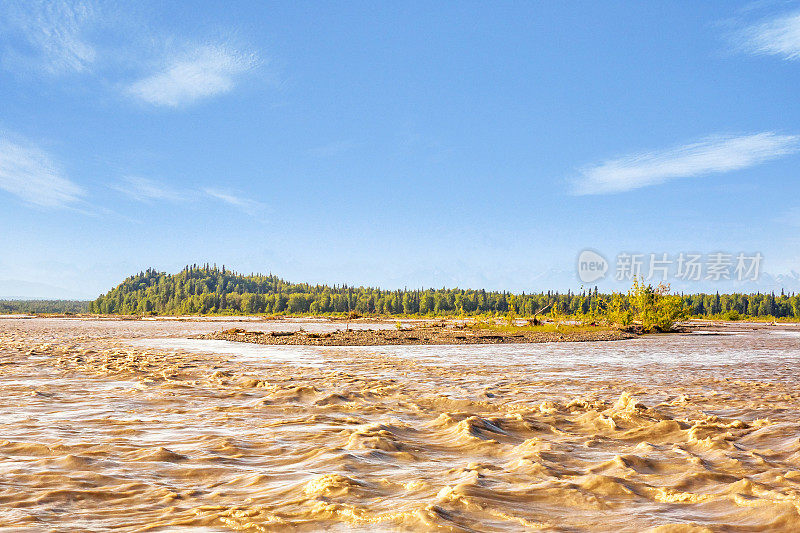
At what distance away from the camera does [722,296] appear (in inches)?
7279

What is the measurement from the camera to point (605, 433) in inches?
336

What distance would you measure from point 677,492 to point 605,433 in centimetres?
303

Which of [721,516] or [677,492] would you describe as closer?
[721,516]

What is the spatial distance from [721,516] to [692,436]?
3584 millimetres

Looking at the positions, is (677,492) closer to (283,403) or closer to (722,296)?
(283,403)

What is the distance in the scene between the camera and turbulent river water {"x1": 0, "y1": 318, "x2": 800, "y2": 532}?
4.75 meters

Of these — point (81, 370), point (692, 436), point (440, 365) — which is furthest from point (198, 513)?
point (440, 365)

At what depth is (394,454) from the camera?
6.98 metres

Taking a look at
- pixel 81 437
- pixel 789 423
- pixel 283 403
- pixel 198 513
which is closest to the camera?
pixel 198 513

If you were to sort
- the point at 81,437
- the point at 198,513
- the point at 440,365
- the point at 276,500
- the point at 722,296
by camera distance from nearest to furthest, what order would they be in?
the point at 198,513, the point at 276,500, the point at 81,437, the point at 440,365, the point at 722,296

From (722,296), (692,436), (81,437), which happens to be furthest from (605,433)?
(722,296)

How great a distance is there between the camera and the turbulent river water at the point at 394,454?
4750 mm

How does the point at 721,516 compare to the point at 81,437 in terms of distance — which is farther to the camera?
the point at 81,437

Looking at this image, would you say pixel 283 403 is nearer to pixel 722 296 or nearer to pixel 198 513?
pixel 198 513
